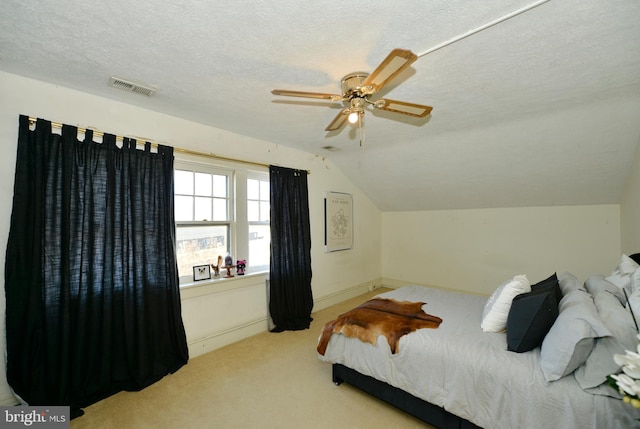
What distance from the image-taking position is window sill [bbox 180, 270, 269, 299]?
9.16ft

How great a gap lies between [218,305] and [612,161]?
15.1ft

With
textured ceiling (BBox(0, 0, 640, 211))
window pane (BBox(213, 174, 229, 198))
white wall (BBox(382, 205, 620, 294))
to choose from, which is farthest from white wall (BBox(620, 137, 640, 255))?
window pane (BBox(213, 174, 229, 198))

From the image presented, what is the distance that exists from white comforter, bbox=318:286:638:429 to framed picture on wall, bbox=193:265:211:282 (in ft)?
5.16

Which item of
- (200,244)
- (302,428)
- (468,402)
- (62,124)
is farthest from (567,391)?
(62,124)

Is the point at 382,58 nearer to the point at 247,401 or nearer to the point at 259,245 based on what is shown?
the point at 259,245

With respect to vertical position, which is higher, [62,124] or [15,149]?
[62,124]

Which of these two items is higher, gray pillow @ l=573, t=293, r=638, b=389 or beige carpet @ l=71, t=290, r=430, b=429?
gray pillow @ l=573, t=293, r=638, b=389

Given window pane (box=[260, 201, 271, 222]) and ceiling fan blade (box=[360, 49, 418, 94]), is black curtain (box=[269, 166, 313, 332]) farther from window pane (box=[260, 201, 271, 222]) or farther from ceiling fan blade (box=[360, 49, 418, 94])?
ceiling fan blade (box=[360, 49, 418, 94])

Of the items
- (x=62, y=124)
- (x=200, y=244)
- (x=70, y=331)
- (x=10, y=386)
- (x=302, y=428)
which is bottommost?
(x=302, y=428)

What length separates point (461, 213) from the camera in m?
4.68

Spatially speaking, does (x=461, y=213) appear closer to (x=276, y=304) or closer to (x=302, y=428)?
(x=276, y=304)

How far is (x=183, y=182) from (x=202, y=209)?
0.35m

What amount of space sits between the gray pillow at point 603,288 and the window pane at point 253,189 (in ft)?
10.8

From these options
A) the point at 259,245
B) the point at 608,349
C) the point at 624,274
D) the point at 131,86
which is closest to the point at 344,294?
the point at 259,245
